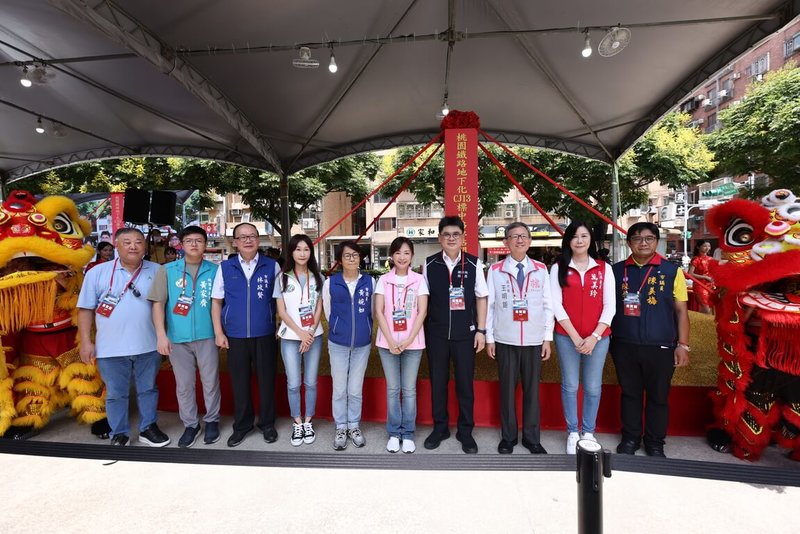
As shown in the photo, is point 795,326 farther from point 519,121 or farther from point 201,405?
point 519,121

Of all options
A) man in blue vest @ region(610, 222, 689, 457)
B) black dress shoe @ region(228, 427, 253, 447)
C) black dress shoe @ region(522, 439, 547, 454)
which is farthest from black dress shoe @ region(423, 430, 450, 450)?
black dress shoe @ region(228, 427, 253, 447)

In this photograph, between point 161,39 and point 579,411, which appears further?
point 161,39

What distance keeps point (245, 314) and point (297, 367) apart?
1.54 feet

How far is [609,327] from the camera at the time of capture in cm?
221

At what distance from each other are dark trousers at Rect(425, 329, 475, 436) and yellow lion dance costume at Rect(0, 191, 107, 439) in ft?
7.39

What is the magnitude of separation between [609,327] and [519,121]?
4828mm

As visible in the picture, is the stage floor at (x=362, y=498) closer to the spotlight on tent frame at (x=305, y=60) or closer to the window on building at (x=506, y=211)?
the spotlight on tent frame at (x=305, y=60)

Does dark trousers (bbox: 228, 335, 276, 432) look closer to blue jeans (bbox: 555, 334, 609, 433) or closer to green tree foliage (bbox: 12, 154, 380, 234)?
blue jeans (bbox: 555, 334, 609, 433)

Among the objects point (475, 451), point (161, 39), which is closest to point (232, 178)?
point (161, 39)

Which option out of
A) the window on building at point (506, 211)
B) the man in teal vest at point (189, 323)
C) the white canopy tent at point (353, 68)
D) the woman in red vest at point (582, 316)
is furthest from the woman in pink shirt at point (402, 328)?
the window on building at point (506, 211)

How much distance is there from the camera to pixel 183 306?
2.35 meters

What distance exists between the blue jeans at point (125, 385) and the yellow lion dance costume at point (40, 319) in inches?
10.2

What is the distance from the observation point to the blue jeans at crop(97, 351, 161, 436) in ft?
7.77

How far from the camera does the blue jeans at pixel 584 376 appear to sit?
224cm
